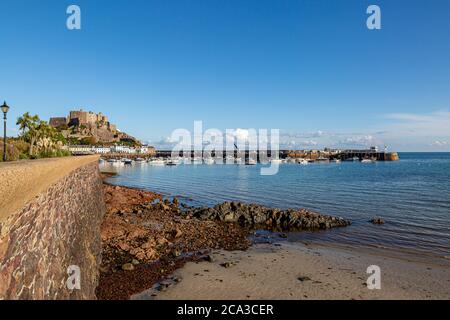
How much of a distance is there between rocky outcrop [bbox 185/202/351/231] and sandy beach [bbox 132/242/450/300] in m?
6.29

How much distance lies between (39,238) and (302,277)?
11.8 metres

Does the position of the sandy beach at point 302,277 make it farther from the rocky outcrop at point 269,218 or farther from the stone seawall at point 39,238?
the rocky outcrop at point 269,218

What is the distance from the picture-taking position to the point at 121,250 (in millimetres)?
17203

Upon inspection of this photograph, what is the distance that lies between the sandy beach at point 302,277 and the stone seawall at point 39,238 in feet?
13.4

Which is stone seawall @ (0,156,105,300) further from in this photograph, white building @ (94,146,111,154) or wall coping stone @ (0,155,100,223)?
white building @ (94,146,111,154)

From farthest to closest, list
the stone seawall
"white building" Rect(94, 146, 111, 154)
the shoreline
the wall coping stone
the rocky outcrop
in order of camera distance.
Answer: "white building" Rect(94, 146, 111, 154) < the rocky outcrop < the shoreline < the stone seawall < the wall coping stone

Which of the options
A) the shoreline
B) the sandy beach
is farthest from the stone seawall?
the sandy beach

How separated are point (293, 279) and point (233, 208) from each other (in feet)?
47.5

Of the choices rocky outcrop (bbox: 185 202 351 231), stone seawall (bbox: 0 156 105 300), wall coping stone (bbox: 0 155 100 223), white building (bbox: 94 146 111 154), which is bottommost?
rocky outcrop (bbox: 185 202 351 231)

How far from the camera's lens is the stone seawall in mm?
5121

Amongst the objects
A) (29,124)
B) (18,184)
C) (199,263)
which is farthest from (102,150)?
(18,184)

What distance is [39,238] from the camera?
6891 millimetres

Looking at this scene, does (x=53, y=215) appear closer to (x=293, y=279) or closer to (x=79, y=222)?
(x=79, y=222)
